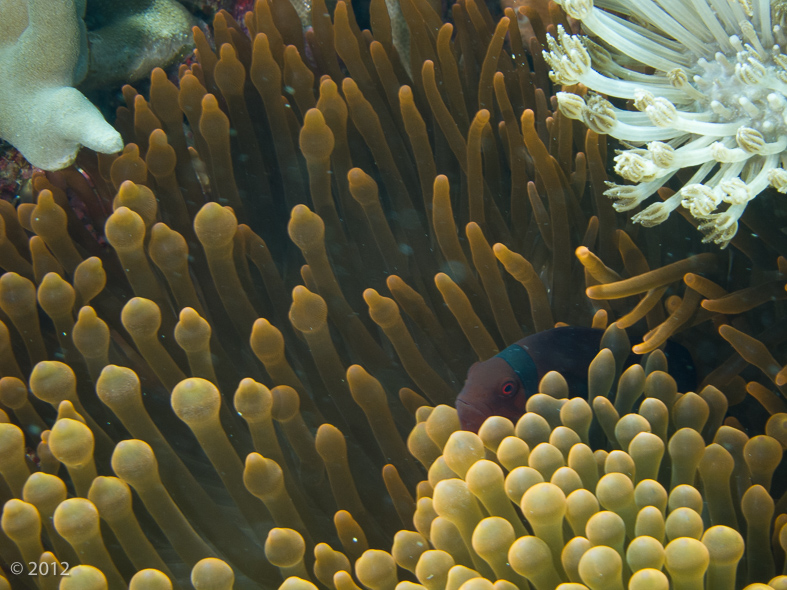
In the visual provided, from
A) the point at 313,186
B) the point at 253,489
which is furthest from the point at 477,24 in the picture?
the point at 253,489

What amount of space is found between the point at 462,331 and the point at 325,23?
0.96 m

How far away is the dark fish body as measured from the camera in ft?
3.42

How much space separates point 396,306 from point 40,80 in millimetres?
1144

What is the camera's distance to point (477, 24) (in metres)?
1.63

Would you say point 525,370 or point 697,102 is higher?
point 697,102

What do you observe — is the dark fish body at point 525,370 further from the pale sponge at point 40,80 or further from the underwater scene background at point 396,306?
the pale sponge at point 40,80

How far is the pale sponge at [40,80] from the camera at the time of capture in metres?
1.46

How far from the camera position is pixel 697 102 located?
45.5 inches

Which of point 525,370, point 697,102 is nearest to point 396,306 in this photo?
point 525,370

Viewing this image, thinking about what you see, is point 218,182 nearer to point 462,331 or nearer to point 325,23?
point 325,23

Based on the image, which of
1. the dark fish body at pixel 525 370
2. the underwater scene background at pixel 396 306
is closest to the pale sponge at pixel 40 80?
the underwater scene background at pixel 396 306

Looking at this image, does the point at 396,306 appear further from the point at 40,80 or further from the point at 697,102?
the point at 40,80

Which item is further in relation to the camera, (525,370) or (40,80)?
(40,80)

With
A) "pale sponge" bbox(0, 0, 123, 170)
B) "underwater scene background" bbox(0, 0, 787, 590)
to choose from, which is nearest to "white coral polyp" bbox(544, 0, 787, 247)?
"underwater scene background" bbox(0, 0, 787, 590)
